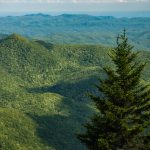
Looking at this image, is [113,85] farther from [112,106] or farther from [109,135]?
[109,135]

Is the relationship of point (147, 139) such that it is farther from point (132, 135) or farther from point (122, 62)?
point (122, 62)

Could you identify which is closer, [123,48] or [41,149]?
[123,48]

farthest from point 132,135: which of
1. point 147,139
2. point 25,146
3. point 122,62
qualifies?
point 25,146

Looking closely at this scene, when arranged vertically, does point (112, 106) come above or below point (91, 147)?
above

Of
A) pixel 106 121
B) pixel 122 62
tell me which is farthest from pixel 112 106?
pixel 122 62

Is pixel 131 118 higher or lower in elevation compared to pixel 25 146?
higher

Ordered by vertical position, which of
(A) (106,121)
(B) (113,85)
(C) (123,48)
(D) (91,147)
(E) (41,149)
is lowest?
(E) (41,149)
